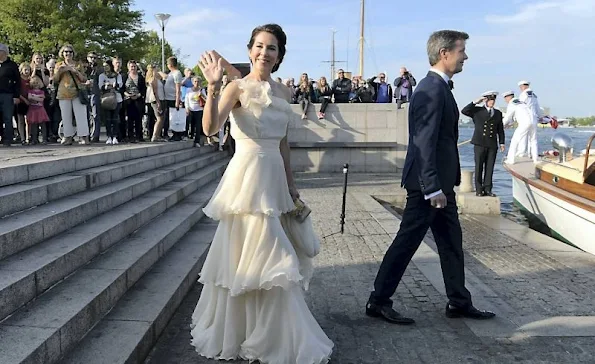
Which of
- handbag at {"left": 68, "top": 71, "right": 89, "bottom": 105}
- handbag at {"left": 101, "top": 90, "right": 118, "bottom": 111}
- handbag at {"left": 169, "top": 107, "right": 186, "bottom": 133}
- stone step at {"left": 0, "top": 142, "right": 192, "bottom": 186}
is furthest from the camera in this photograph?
handbag at {"left": 169, "top": 107, "right": 186, "bottom": 133}

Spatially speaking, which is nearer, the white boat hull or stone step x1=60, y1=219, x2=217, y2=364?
stone step x1=60, y1=219, x2=217, y2=364

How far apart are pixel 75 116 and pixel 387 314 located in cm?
817

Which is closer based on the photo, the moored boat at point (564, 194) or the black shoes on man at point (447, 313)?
the black shoes on man at point (447, 313)

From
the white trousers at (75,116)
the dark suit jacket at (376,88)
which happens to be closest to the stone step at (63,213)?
the white trousers at (75,116)

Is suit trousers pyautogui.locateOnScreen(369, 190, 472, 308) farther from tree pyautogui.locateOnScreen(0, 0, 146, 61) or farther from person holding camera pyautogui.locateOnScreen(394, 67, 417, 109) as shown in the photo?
tree pyautogui.locateOnScreen(0, 0, 146, 61)

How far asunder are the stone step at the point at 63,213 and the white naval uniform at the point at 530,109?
10.2 metres

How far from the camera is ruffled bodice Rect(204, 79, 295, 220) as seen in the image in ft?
11.5

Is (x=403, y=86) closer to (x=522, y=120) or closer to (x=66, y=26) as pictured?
(x=522, y=120)

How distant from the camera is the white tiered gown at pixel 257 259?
3.45 m

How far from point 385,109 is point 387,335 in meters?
14.7

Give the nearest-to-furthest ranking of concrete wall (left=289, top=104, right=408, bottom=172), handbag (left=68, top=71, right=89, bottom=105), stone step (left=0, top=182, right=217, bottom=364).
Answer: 1. stone step (left=0, top=182, right=217, bottom=364)
2. handbag (left=68, top=71, right=89, bottom=105)
3. concrete wall (left=289, top=104, right=408, bottom=172)

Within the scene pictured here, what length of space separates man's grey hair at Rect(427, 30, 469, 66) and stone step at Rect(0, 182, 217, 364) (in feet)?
9.85

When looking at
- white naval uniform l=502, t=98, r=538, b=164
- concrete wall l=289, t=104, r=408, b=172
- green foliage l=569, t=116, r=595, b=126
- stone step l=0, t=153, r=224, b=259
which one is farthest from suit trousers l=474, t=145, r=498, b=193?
green foliage l=569, t=116, r=595, b=126

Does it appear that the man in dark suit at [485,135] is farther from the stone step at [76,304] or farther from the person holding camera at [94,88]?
the stone step at [76,304]
